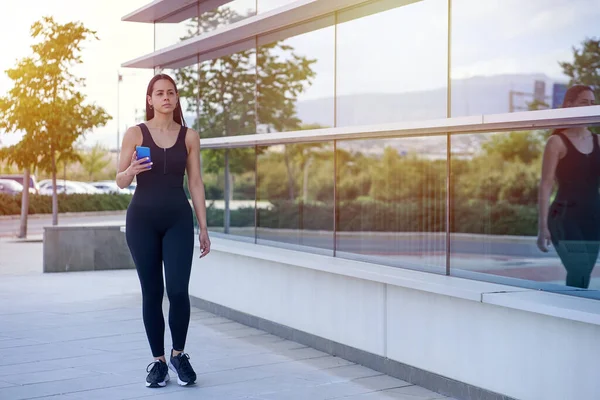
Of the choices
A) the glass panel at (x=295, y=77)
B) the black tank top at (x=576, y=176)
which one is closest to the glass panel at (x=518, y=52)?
the glass panel at (x=295, y=77)

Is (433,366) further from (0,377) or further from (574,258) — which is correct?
(0,377)

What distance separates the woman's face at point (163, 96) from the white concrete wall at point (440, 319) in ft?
6.27

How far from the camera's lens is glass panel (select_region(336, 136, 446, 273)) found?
34125 mm

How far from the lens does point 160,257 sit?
6449 millimetres

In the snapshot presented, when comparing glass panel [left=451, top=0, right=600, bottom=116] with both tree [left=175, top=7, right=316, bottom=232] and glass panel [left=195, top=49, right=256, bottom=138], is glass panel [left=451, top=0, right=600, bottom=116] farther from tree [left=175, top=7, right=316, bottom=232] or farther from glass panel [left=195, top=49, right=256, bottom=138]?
glass panel [left=195, top=49, right=256, bottom=138]

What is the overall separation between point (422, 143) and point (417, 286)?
33.8 m

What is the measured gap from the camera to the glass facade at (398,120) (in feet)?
32.1

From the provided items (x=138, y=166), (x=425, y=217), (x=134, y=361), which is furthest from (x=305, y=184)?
(x=138, y=166)

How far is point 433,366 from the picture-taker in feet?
20.4

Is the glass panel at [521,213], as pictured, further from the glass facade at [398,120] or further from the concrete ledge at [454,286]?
the concrete ledge at [454,286]

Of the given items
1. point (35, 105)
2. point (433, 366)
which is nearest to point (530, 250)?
point (35, 105)

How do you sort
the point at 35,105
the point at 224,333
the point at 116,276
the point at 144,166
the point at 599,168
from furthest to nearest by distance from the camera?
the point at 35,105 < the point at 116,276 < the point at 224,333 < the point at 599,168 < the point at 144,166

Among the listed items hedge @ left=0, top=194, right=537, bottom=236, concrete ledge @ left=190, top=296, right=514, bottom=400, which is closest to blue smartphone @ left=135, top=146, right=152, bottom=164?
concrete ledge @ left=190, top=296, right=514, bottom=400

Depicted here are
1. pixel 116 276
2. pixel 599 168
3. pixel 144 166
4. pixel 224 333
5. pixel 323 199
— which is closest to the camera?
pixel 144 166
